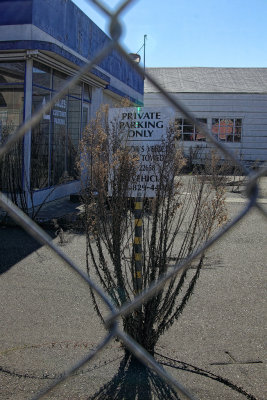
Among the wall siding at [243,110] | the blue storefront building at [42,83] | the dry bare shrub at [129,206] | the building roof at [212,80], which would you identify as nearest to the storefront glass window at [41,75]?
the blue storefront building at [42,83]

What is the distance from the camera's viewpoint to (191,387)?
322cm

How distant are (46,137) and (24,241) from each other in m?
4.30

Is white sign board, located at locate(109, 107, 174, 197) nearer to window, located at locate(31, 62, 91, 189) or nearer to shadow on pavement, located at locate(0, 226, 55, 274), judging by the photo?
shadow on pavement, located at locate(0, 226, 55, 274)

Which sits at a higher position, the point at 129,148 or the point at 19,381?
the point at 129,148

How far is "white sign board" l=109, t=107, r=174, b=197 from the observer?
354 centimetres

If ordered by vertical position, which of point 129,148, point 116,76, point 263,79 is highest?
point 263,79

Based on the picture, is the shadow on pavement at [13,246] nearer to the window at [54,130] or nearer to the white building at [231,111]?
the window at [54,130]

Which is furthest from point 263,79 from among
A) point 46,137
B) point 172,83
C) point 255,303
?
point 255,303

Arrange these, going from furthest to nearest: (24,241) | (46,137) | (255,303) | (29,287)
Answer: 1. (46,137)
2. (24,241)
3. (29,287)
4. (255,303)

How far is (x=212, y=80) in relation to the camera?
99.0 feet

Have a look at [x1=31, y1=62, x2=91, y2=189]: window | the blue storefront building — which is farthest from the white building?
the blue storefront building

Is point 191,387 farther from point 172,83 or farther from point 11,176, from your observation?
point 172,83

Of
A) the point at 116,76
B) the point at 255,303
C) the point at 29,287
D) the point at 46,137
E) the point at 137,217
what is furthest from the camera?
the point at 116,76

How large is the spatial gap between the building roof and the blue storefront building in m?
14.6
